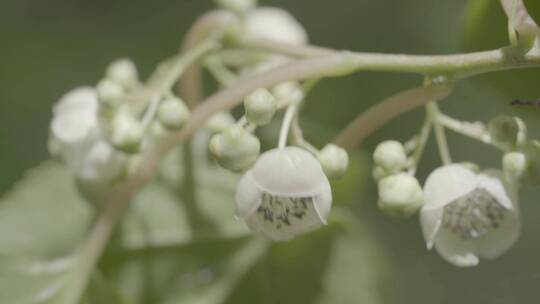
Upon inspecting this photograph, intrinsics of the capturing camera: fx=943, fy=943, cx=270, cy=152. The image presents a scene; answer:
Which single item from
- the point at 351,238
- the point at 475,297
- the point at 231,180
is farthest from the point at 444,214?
the point at 475,297

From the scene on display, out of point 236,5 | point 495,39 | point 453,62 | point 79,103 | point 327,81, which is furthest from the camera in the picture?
point 327,81

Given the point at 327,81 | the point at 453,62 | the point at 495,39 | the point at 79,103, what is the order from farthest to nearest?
the point at 327,81, the point at 79,103, the point at 495,39, the point at 453,62

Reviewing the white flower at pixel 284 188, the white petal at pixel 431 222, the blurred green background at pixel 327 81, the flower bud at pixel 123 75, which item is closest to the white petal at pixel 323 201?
the white flower at pixel 284 188

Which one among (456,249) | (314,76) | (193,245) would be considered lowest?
(193,245)

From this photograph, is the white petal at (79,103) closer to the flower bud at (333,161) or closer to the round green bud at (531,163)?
the flower bud at (333,161)

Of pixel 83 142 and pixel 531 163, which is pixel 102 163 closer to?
pixel 83 142

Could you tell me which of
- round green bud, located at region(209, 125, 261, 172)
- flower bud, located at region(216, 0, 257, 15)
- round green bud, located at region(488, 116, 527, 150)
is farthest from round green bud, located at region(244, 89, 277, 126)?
flower bud, located at region(216, 0, 257, 15)

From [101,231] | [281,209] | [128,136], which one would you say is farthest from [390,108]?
[101,231]
